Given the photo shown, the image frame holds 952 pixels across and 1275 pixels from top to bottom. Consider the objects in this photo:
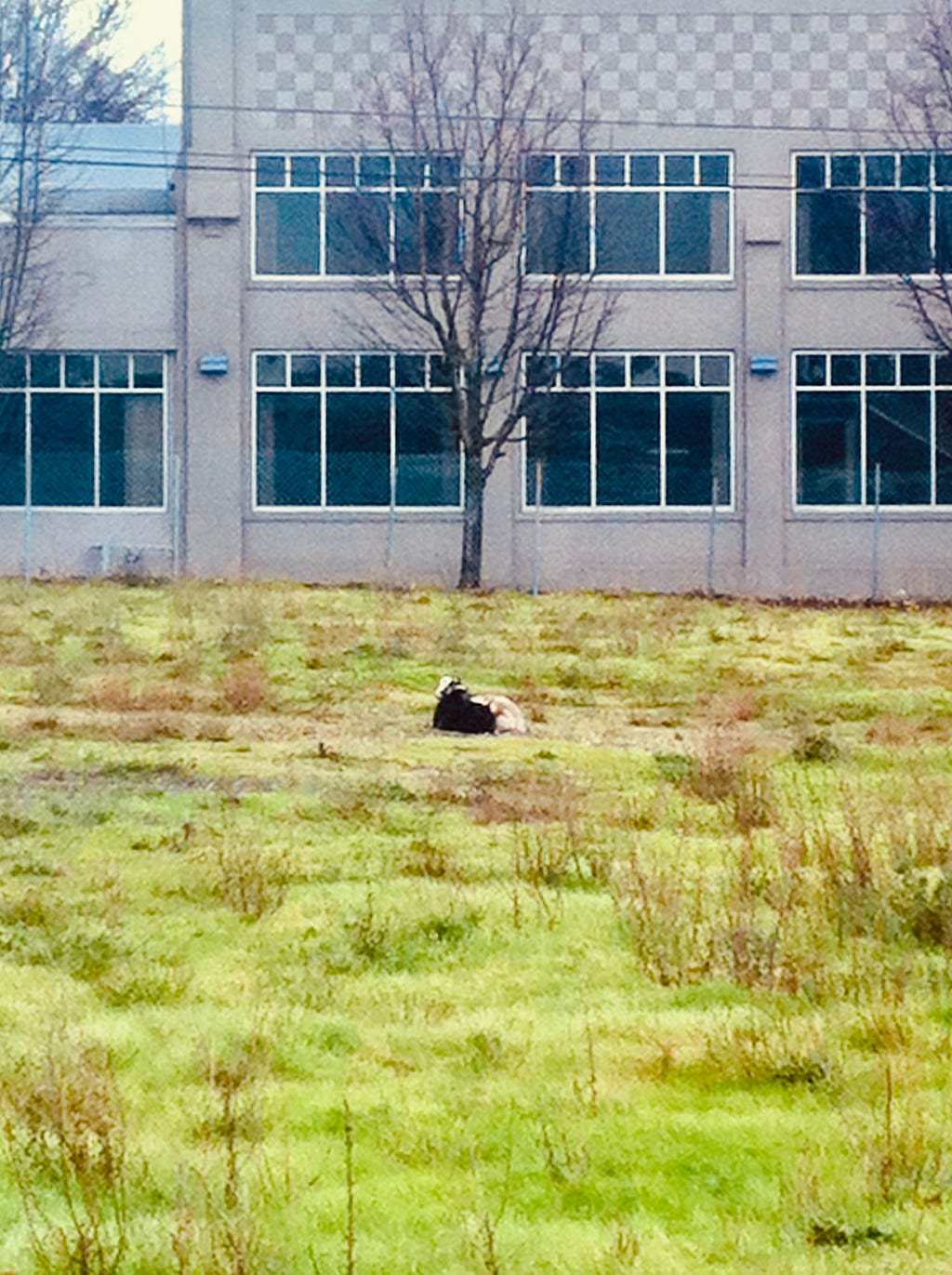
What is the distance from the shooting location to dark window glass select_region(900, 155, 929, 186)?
4059 centimetres

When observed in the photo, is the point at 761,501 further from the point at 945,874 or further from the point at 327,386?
the point at 945,874

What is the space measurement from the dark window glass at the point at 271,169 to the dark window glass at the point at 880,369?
10480 millimetres

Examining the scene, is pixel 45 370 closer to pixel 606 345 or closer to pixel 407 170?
pixel 407 170

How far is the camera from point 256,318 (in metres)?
40.8

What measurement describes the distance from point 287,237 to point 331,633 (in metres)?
18.3

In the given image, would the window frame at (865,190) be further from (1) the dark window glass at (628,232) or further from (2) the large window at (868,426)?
(1) the dark window glass at (628,232)

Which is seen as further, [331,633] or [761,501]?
[761,501]

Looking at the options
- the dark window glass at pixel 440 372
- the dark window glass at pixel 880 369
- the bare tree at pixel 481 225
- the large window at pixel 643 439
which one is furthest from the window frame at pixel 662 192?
the dark window glass at pixel 440 372

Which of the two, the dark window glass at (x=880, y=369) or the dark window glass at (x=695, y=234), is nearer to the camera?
the dark window glass at (x=695, y=234)

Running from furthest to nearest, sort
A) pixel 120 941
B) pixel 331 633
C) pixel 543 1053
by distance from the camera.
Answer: pixel 331 633, pixel 120 941, pixel 543 1053

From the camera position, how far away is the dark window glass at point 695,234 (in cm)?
4094

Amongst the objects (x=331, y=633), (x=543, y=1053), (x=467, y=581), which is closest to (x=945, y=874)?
(x=543, y=1053)

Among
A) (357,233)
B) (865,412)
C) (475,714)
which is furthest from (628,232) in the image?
(475,714)

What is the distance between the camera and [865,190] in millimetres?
40781
